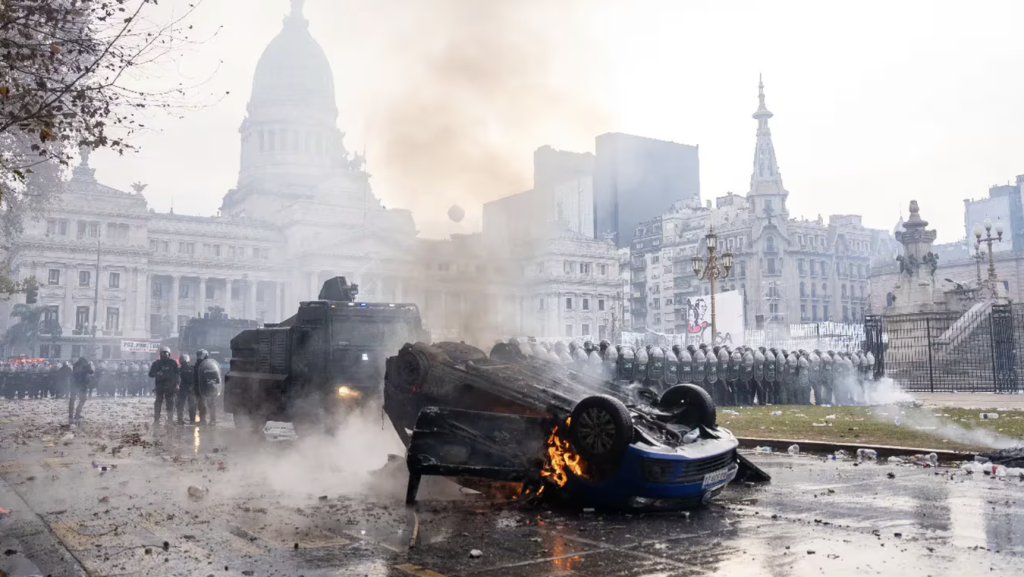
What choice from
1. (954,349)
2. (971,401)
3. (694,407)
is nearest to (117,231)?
(954,349)

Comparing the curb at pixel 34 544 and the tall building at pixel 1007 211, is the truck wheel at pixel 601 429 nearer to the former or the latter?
the curb at pixel 34 544

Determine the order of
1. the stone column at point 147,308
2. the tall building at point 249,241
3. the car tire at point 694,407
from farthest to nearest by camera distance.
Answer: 1. the stone column at point 147,308
2. the tall building at point 249,241
3. the car tire at point 694,407

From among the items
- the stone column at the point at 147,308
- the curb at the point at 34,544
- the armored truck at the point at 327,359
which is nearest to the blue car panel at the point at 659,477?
the curb at the point at 34,544

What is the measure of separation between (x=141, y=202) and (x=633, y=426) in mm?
86749

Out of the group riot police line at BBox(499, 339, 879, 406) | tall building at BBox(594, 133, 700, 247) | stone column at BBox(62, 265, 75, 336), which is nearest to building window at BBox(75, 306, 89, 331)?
stone column at BBox(62, 265, 75, 336)

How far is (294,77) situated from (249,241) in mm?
26202

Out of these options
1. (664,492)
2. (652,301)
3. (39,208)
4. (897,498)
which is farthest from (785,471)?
Answer: (652,301)

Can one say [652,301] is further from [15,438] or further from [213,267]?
[15,438]

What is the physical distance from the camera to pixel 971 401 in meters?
22.0

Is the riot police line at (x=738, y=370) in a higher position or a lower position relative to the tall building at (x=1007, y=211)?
lower

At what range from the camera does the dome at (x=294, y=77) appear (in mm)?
103188

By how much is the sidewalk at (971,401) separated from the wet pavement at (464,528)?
1134 cm

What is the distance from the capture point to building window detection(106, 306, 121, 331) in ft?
265

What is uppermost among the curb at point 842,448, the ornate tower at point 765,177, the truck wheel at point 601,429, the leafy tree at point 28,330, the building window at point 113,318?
the ornate tower at point 765,177
